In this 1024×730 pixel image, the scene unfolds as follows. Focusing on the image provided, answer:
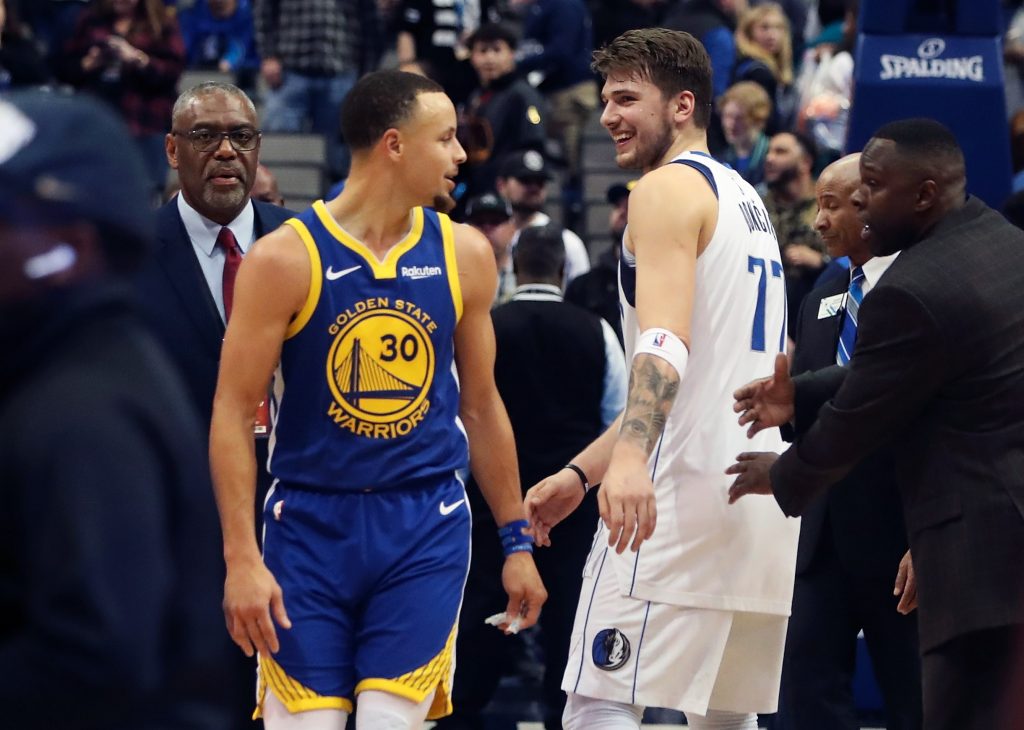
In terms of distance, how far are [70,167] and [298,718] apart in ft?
8.42

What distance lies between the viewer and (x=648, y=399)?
13.3ft

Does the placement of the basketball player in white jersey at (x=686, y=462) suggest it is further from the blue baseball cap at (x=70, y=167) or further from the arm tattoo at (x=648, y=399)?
the blue baseball cap at (x=70, y=167)

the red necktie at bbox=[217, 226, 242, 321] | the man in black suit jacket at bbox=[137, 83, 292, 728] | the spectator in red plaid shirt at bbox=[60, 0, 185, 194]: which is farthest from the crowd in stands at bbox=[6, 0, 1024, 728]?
the red necktie at bbox=[217, 226, 242, 321]

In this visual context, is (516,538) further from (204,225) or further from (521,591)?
(204,225)

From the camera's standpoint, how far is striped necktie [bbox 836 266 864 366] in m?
5.32

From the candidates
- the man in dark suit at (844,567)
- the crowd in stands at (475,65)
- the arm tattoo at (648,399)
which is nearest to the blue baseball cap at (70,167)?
the arm tattoo at (648,399)

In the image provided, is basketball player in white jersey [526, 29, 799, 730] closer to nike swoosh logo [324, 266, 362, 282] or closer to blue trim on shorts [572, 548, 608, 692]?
blue trim on shorts [572, 548, 608, 692]

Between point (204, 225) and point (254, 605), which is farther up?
point (204, 225)

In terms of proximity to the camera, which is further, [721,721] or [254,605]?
[721,721]

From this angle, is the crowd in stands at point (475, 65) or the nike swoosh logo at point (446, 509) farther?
the crowd in stands at point (475, 65)

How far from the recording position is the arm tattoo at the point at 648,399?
4.02m

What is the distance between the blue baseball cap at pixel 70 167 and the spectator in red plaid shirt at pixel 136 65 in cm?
896

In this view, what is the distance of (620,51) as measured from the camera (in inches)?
177

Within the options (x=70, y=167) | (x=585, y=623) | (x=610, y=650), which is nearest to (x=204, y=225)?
(x=585, y=623)
